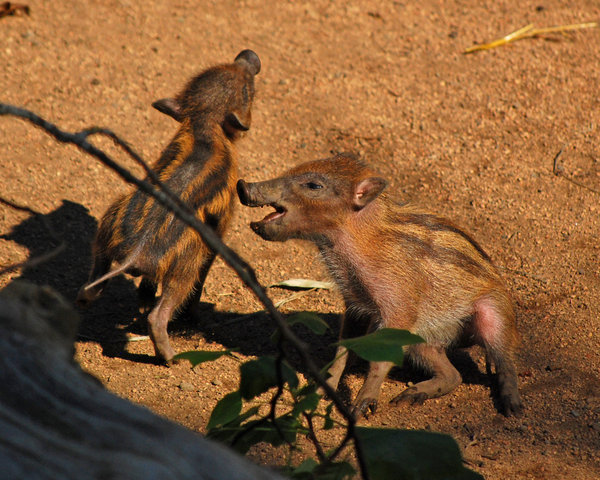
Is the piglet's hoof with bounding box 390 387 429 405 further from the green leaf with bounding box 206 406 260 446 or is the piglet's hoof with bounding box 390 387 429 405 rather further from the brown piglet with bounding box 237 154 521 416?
the green leaf with bounding box 206 406 260 446

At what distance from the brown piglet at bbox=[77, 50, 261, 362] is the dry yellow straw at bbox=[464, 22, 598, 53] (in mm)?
3470

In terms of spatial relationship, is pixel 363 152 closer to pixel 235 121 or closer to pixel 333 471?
pixel 235 121

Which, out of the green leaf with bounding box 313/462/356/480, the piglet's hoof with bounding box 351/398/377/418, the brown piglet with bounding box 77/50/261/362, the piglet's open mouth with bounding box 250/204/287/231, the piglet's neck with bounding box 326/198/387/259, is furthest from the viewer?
the piglet's neck with bounding box 326/198/387/259

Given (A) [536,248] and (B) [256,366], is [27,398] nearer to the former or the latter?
(B) [256,366]

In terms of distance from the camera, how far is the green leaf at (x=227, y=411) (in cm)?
239

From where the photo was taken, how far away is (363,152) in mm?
6246

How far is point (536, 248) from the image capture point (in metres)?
5.39

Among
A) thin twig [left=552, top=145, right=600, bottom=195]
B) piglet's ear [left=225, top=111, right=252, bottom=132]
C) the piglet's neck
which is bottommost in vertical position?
thin twig [left=552, top=145, right=600, bottom=195]

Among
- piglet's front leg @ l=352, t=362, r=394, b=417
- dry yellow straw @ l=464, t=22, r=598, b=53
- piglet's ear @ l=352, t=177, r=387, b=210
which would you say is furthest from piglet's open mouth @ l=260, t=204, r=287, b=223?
dry yellow straw @ l=464, t=22, r=598, b=53

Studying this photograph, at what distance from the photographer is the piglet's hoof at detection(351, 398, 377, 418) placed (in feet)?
13.2

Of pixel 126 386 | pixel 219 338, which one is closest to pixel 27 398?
pixel 126 386

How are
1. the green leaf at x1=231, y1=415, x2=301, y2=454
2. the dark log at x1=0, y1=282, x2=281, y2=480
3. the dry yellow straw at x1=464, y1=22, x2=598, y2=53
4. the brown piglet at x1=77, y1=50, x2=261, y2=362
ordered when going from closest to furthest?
the dark log at x1=0, y1=282, x2=281, y2=480 < the green leaf at x1=231, y1=415, x2=301, y2=454 < the brown piglet at x1=77, y1=50, x2=261, y2=362 < the dry yellow straw at x1=464, y1=22, x2=598, y2=53

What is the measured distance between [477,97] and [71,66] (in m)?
3.65

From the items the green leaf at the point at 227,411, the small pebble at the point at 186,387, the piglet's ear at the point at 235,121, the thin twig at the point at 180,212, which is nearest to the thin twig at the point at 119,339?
the small pebble at the point at 186,387
